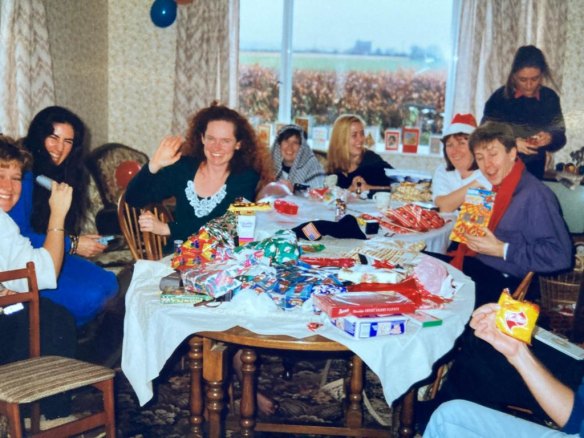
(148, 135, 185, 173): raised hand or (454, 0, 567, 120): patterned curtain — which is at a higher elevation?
(454, 0, 567, 120): patterned curtain

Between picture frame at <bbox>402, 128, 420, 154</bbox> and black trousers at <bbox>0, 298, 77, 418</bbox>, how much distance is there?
4.44 m

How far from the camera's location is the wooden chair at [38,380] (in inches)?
78.2

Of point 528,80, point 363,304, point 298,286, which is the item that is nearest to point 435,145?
point 528,80

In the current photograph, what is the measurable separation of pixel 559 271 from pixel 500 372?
71 cm

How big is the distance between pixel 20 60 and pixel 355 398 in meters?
3.53

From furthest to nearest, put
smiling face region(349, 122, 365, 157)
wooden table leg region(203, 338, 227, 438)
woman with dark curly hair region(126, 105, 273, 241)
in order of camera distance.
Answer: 1. smiling face region(349, 122, 365, 157)
2. woman with dark curly hair region(126, 105, 273, 241)
3. wooden table leg region(203, 338, 227, 438)

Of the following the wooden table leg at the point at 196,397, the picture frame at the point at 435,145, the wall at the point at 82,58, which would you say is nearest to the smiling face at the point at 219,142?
the wooden table leg at the point at 196,397

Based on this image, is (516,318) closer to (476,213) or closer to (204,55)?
(476,213)

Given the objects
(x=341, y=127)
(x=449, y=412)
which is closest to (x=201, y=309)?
(x=449, y=412)

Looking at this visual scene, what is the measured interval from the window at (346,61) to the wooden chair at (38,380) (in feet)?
15.0

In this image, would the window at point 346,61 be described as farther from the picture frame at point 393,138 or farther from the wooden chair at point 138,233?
the wooden chair at point 138,233

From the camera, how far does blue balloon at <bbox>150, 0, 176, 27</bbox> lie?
19.6 feet

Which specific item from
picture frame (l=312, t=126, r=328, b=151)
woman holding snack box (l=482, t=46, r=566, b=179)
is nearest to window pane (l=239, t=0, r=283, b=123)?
picture frame (l=312, t=126, r=328, b=151)

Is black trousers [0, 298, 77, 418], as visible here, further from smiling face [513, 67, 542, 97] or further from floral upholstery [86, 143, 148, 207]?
smiling face [513, 67, 542, 97]
